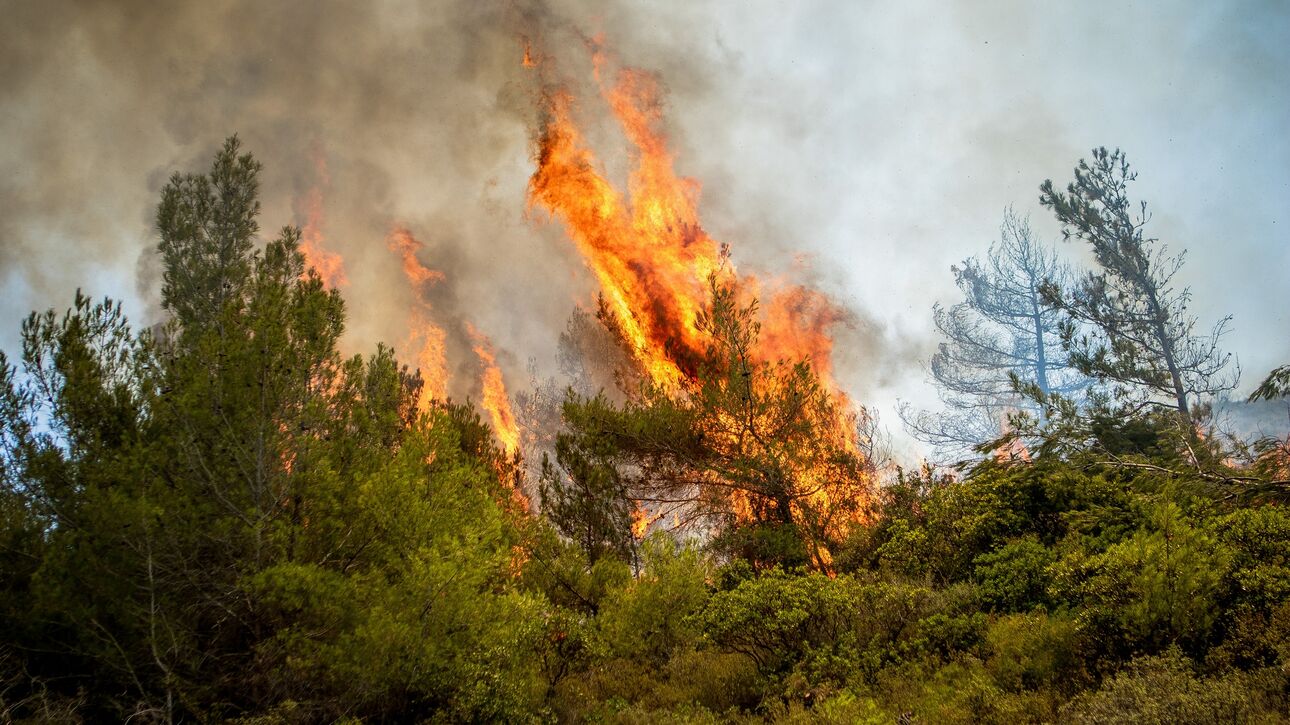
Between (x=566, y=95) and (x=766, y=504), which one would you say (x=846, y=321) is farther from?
(x=566, y=95)

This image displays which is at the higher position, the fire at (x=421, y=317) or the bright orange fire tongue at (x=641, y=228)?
the fire at (x=421, y=317)

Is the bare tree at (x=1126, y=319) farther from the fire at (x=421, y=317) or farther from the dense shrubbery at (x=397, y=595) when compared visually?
the fire at (x=421, y=317)

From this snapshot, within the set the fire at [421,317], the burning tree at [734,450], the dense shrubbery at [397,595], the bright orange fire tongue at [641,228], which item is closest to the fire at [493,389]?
the fire at [421,317]

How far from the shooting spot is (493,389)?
41.6m

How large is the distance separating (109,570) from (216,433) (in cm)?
188

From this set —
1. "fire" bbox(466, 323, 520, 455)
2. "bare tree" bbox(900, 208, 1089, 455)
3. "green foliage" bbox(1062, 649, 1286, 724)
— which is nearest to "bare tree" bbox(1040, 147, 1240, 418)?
"bare tree" bbox(900, 208, 1089, 455)

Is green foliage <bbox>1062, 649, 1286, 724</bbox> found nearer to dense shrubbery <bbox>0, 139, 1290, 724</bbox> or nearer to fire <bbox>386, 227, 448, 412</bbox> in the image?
dense shrubbery <bbox>0, 139, 1290, 724</bbox>

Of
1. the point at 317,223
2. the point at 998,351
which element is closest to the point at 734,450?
the point at 998,351

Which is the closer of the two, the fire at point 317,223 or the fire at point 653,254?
the fire at point 653,254

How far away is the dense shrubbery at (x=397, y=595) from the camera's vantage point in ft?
23.5

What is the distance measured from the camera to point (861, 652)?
9.68 metres

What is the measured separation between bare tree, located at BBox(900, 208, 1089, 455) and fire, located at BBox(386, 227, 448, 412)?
2722 centimetres

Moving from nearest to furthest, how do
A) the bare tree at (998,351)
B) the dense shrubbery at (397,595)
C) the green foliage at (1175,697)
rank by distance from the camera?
the green foliage at (1175,697) → the dense shrubbery at (397,595) → the bare tree at (998,351)

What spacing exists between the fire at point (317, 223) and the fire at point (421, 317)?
3.81m
